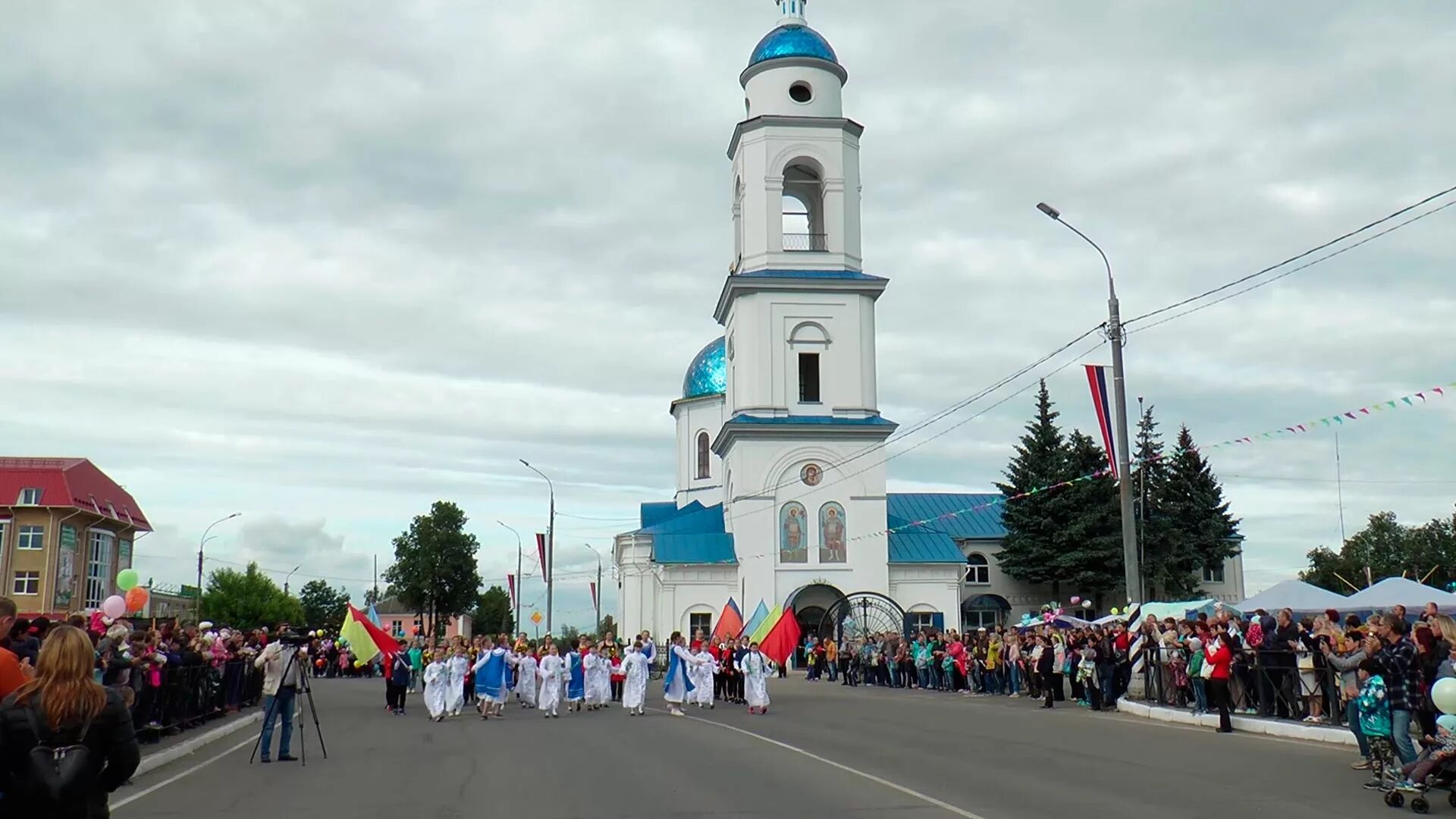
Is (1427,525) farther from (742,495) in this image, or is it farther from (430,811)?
(430,811)

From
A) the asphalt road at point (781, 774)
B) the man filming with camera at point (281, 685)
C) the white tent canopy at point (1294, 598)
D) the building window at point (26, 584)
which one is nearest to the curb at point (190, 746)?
the asphalt road at point (781, 774)

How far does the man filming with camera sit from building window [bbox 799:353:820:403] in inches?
1453

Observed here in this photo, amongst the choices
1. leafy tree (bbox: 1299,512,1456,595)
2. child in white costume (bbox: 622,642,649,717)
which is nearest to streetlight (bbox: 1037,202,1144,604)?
child in white costume (bbox: 622,642,649,717)

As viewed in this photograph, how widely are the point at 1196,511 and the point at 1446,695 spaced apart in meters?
50.9

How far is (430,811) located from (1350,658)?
9.73 metres

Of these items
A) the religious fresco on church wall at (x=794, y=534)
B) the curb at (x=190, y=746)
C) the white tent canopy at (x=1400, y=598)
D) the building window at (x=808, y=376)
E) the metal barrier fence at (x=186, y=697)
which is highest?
the building window at (x=808, y=376)

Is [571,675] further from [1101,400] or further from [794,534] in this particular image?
[794,534]

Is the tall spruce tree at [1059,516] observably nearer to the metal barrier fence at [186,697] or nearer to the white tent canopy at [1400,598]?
the white tent canopy at [1400,598]

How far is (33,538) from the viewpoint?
68750 millimetres

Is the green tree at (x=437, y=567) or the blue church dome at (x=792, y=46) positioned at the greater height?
the blue church dome at (x=792, y=46)

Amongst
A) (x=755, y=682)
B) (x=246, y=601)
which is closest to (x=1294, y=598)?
(x=755, y=682)

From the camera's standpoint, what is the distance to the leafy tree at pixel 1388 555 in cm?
7588

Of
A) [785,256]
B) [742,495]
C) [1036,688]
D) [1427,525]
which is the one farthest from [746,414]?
[1427,525]

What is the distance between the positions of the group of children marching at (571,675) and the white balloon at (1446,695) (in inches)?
637
